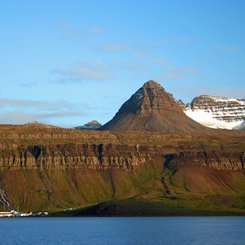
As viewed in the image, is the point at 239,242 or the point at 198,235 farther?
the point at 198,235

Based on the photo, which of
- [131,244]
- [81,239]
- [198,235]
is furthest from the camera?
[198,235]

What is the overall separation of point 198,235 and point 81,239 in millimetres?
32564

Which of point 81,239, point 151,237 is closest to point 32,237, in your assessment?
point 81,239

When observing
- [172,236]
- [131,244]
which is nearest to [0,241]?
[131,244]

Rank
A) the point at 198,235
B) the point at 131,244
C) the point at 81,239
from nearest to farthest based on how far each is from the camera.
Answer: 1. the point at 131,244
2. the point at 81,239
3. the point at 198,235

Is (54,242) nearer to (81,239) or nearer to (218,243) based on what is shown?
(81,239)

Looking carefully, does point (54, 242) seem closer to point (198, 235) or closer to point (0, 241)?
point (0, 241)

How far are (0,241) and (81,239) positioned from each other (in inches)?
789

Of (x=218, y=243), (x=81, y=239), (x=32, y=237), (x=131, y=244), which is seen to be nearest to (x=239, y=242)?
(x=218, y=243)

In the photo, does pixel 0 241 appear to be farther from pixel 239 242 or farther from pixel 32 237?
pixel 239 242

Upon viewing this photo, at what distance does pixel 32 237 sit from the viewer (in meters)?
188

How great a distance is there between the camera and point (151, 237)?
185875 millimetres

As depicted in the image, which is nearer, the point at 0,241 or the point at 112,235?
the point at 0,241

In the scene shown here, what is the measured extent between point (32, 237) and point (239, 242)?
53.5 metres
